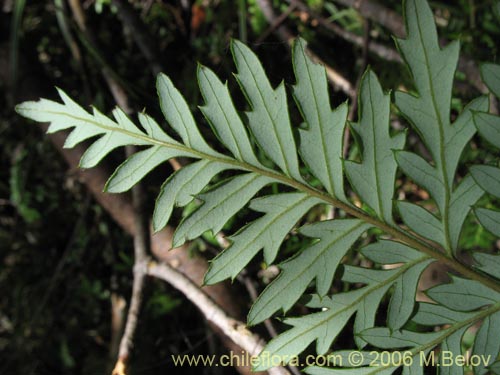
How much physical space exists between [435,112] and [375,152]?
9 cm

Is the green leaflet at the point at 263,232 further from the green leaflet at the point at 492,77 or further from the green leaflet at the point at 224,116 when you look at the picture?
the green leaflet at the point at 492,77

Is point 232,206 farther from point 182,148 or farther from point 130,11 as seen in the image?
point 130,11

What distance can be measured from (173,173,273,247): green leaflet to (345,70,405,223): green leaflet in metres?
0.14

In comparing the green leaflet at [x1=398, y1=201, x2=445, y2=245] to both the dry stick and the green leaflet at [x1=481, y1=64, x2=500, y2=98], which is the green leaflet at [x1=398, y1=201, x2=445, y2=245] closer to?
the green leaflet at [x1=481, y1=64, x2=500, y2=98]

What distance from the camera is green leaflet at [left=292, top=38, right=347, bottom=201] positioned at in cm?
69

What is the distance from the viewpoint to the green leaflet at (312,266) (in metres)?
0.74

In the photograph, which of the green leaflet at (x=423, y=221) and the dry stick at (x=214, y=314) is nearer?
the green leaflet at (x=423, y=221)

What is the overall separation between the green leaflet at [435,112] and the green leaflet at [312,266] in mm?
98

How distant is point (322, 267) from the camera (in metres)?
0.74

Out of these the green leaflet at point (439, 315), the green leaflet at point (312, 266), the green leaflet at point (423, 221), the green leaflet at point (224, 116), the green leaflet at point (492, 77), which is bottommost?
the green leaflet at point (439, 315)

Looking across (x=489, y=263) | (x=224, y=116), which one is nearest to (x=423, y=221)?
(x=489, y=263)

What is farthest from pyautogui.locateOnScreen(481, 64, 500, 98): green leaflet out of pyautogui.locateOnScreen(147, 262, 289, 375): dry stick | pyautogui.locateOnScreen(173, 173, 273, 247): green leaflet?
pyautogui.locateOnScreen(147, 262, 289, 375): dry stick

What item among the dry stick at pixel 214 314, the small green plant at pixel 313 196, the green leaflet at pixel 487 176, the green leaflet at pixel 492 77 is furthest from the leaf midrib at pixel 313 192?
the dry stick at pixel 214 314

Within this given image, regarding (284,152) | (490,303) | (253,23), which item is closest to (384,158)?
(284,152)
